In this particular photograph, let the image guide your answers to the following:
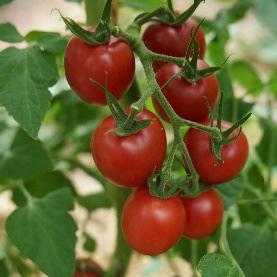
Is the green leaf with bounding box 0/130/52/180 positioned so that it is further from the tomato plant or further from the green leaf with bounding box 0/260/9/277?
the green leaf with bounding box 0/260/9/277

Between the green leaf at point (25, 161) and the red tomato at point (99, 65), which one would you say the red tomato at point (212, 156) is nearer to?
the red tomato at point (99, 65)

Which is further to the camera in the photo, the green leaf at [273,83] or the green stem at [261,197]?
the green leaf at [273,83]

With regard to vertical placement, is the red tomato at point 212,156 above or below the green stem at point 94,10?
below

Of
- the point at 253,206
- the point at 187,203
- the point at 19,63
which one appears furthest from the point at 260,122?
the point at 19,63

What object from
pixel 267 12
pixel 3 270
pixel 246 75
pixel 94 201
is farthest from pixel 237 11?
pixel 3 270

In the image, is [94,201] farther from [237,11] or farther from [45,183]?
[237,11]

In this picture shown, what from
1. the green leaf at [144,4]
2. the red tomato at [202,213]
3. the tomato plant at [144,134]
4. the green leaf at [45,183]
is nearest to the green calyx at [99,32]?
the tomato plant at [144,134]

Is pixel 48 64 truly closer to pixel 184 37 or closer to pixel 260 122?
pixel 184 37
